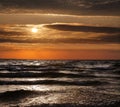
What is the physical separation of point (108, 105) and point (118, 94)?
5190mm

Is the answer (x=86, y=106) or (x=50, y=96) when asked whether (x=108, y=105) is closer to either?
(x=86, y=106)

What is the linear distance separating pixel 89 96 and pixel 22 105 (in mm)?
6637

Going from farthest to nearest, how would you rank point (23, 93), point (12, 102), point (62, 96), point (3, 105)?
point (23, 93)
point (62, 96)
point (12, 102)
point (3, 105)

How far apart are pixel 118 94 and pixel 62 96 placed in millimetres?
4970

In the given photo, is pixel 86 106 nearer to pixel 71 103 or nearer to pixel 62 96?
pixel 71 103

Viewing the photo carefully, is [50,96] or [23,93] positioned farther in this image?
[23,93]

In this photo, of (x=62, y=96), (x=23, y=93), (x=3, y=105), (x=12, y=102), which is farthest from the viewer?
(x=23, y=93)

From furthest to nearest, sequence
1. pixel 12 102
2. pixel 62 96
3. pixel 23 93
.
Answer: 1. pixel 23 93
2. pixel 62 96
3. pixel 12 102

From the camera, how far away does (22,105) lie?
72.1 ft

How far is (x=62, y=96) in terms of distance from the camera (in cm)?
2611

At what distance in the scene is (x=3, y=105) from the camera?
21.7 meters

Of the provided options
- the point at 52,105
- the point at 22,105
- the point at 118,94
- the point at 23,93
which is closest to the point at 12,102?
the point at 22,105

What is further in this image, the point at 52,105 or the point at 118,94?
the point at 118,94

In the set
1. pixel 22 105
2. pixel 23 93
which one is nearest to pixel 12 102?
pixel 22 105
